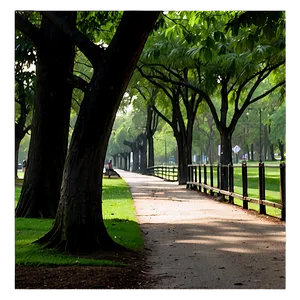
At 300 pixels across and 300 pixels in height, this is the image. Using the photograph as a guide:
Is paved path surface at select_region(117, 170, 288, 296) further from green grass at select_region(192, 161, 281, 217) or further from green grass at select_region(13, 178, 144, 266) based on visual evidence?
green grass at select_region(192, 161, 281, 217)

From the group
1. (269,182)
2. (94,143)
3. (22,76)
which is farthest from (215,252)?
A: (22,76)

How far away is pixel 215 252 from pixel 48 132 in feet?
18.3

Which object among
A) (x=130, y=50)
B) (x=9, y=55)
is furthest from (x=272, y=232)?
(x=9, y=55)

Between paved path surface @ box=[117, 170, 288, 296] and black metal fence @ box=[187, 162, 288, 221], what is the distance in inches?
17.0

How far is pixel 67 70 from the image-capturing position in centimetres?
Result: 1208

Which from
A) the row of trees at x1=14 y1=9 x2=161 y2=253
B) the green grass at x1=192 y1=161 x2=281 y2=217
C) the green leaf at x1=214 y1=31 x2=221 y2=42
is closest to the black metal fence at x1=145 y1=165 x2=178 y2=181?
the green grass at x1=192 y1=161 x2=281 y2=217

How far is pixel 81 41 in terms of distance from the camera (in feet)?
25.7

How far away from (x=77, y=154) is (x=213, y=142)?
26736mm

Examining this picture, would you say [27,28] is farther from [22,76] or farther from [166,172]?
[166,172]

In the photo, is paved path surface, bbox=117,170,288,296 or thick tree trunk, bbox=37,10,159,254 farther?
thick tree trunk, bbox=37,10,159,254

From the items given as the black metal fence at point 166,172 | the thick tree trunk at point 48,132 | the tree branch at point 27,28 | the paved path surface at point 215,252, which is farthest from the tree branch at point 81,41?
the black metal fence at point 166,172

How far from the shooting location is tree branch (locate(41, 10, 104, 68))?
7.70 m

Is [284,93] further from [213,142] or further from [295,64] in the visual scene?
[295,64]

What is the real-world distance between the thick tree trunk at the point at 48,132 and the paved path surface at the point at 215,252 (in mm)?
2277
